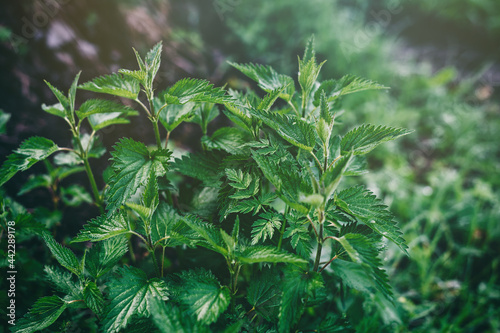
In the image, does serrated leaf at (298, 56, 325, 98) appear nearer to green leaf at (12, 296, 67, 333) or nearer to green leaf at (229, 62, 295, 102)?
green leaf at (229, 62, 295, 102)

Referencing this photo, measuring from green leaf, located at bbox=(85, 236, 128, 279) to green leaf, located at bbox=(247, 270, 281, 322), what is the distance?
39cm

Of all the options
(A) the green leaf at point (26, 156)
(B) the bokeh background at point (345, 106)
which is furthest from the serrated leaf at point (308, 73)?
(A) the green leaf at point (26, 156)

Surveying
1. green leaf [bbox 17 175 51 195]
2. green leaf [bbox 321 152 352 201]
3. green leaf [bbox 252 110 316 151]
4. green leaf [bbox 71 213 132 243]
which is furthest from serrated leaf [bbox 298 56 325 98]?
green leaf [bbox 17 175 51 195]

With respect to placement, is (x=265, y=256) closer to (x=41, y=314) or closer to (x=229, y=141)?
(x=229, y=141)

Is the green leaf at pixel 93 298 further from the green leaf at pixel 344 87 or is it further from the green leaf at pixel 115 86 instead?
the green leaf at pixel 344 87

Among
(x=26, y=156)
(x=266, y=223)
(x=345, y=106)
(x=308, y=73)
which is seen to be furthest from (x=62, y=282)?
(x=345, y=106)

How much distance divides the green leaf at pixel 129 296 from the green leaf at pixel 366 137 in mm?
609

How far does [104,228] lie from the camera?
0.80 meters

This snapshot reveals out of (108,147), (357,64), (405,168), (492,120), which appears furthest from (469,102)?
(108,147)

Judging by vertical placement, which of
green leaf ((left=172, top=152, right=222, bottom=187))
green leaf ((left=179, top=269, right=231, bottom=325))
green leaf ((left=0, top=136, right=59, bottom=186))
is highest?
green leaf ((left=172, top=152, right=222, bottom=187))

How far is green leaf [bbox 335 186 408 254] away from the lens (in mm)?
718

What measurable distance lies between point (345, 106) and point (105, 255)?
3.14m


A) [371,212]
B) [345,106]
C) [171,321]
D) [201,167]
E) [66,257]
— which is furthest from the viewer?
[345,106]

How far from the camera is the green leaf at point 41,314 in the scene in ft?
2.58
